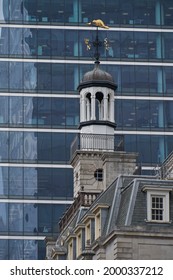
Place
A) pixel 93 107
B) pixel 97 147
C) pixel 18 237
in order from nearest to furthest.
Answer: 1. pixel 97 147
2. pixel 93 107
3. pixel 18 237

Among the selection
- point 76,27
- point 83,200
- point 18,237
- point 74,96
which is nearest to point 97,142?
point 83,200

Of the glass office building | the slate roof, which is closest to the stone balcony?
the slate roof

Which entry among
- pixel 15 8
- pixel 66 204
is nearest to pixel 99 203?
pixel 66 204

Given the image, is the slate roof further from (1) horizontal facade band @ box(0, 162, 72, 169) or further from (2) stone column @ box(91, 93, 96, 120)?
(1) horizontal facade band @ box(0, 162, 72, 169)

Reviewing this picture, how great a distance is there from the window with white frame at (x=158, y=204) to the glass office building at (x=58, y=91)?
2507 inches

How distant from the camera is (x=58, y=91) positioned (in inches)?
5364

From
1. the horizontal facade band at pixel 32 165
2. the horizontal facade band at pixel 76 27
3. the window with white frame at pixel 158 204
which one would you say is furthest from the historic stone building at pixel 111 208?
the horizontal facade band at pixel 76 27

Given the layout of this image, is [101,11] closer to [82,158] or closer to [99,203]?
[82,158]

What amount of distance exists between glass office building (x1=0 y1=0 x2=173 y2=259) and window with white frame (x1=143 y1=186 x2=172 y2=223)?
63679 mm

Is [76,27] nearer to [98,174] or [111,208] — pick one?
[98,174]

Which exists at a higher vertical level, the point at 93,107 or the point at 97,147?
the point at 93,107

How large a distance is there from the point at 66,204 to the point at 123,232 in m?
65.9

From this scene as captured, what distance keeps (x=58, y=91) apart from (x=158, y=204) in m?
69.5

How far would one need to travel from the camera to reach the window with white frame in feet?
219
